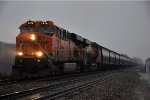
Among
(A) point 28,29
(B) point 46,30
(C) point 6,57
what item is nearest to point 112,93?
(B) point 46,30

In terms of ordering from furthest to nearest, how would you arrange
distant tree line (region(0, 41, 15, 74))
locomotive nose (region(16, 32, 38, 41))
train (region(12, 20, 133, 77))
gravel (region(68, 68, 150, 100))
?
distant tree line (region(0, 41, 15, 74)) < locomotive nose (region(16, 32, 38, 41)) < train (region(12, 20, 133, 77)) < gravel (region(68, 68, 150, 100))

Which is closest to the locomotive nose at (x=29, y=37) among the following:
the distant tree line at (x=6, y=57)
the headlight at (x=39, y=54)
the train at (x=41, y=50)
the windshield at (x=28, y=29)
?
the train at (x=41, y=50)

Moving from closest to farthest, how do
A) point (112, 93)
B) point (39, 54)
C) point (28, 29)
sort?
point (112, 93) < point (39, 54) < point (28, 29)

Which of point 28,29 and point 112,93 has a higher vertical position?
point 28,29

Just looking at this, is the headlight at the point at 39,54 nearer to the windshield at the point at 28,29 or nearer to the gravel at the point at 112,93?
the windshield at the point at 28,29

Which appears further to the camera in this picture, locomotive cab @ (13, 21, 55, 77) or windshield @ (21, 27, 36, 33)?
windshield @ (21, 27, 36, 33)

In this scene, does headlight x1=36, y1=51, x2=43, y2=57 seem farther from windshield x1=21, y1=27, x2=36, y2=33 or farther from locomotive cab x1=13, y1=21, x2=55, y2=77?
windshield x1=21, y1=27, x2=36, y2=33

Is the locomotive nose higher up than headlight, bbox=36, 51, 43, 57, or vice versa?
the locomotive nose

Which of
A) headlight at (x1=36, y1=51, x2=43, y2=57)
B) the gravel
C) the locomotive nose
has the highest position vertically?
the locomotive nose

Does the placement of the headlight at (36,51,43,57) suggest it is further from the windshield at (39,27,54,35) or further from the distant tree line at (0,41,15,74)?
the distant tree line at (0,41,15,74)

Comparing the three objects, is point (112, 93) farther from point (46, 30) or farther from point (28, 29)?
point (28, 29)

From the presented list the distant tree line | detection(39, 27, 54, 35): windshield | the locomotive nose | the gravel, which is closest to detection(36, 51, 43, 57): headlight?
the locomotive nose

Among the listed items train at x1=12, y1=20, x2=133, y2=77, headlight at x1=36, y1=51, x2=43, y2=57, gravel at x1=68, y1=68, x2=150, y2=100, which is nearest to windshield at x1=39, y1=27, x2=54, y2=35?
train at x1=12, y1=20, x2=133, y2=77

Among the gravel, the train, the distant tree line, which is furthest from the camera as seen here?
the distant tree line
